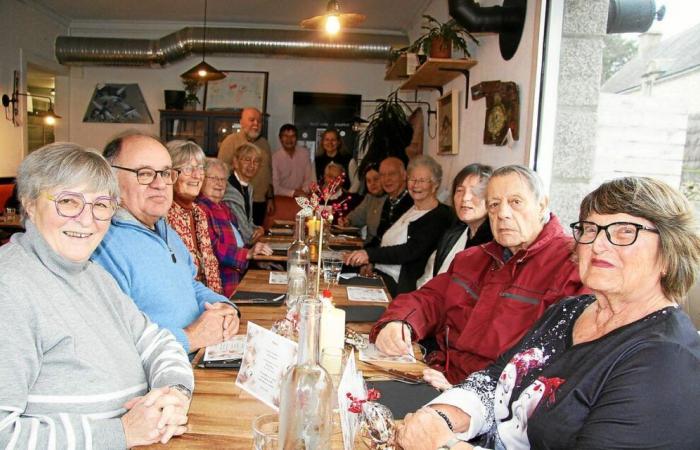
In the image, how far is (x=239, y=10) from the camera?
6.75m

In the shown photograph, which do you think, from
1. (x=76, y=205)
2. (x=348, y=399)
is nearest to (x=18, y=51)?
(x=76, y=205)

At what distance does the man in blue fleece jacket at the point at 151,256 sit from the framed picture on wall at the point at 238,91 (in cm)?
586

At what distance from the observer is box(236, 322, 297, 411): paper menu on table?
3.97 ft

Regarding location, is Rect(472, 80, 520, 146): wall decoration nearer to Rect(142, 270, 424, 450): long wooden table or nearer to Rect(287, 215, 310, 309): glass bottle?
Rect(287, 215, 310, 309): glass bottle

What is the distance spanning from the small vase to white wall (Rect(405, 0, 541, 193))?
21 centimetres

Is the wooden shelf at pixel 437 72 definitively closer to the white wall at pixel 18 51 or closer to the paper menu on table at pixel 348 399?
the paper menu on table at pixel 348 399

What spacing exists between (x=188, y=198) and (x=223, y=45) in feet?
16.0

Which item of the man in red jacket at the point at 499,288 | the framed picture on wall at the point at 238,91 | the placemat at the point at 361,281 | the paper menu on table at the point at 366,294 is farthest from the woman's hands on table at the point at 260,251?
the framed picture on wall at the point at 238,91

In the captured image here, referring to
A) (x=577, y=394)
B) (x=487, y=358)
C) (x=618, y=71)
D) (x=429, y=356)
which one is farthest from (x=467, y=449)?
(x=618, y=71)

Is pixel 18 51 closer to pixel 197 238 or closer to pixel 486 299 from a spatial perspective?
pixel 197 238

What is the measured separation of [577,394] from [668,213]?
415 millimetres

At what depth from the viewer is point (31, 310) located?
3.57ft

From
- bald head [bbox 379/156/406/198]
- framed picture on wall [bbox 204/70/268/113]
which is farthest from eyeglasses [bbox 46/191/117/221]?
framed picture on wall [bbox 204/70/268/113]

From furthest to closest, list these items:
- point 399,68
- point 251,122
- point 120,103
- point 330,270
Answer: point 120,103 → point 251,122 → point 399,68 → point 330,270
